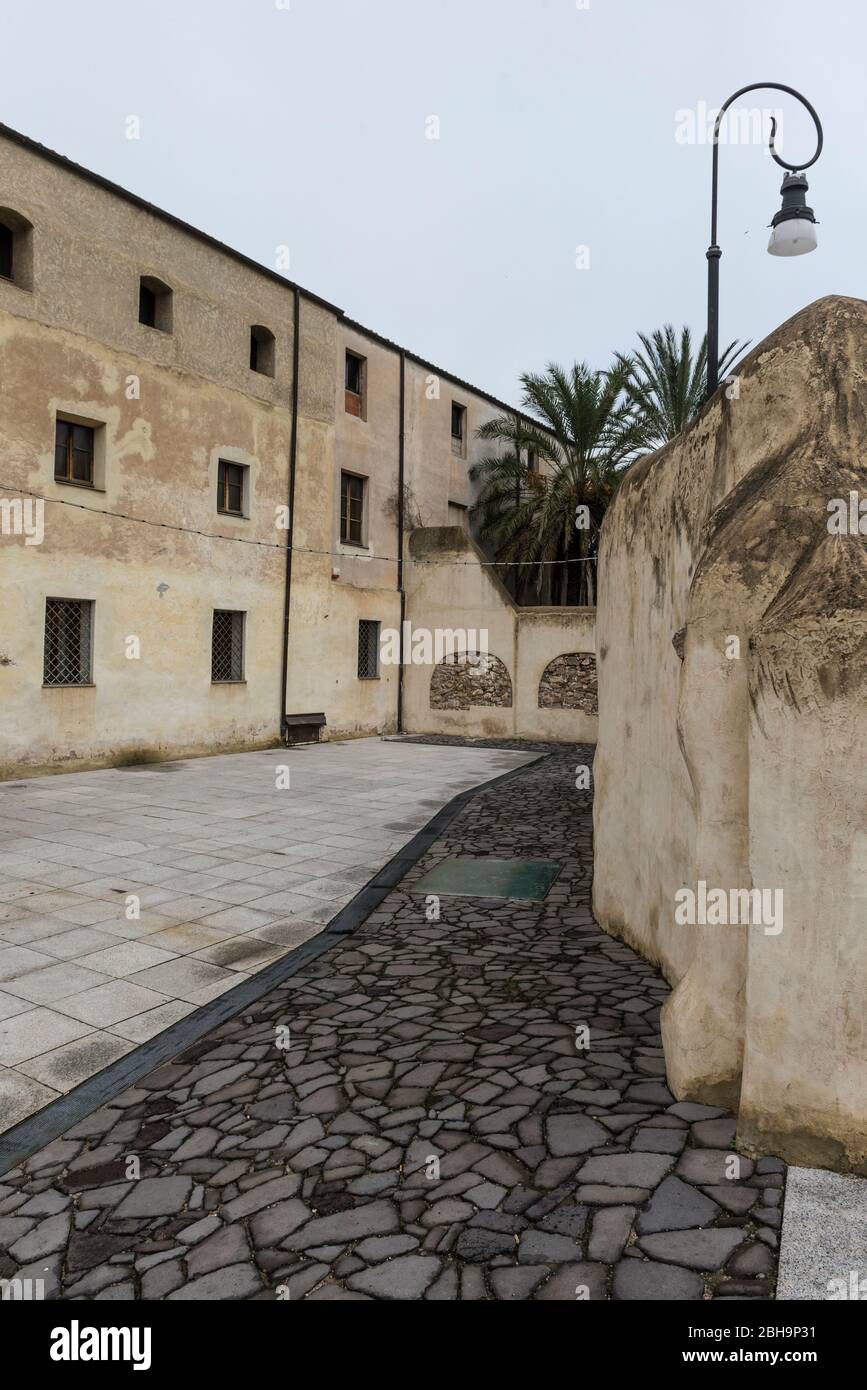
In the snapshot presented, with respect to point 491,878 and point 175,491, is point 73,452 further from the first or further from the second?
point 491,878

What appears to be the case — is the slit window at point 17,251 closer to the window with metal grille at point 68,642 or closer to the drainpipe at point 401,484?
the window with metal grille at point 68,642

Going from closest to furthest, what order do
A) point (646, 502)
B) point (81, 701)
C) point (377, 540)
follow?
point (646, 502) < point (81, 701) < point (377, 540)

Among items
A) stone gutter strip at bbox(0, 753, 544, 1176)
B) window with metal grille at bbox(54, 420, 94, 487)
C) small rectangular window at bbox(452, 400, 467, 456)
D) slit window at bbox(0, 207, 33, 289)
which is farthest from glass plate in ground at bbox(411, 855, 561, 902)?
small rectangular window at bbox(452, 400, 467, 456)

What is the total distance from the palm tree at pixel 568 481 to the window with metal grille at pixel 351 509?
4083 millimetres

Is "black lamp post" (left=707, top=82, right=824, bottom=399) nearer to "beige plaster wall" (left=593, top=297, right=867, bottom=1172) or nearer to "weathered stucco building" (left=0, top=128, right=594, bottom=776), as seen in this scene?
"beige plaster wall" (left=593, top=297, right=867, bottom=1172)

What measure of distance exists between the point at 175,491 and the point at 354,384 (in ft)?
22.4

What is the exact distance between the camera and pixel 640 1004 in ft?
16.2

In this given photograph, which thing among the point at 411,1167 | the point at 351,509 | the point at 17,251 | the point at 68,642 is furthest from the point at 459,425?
the point at 411,1167

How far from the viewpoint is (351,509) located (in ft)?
68.3

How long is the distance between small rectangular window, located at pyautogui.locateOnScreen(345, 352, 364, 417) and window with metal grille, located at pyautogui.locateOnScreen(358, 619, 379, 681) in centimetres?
502

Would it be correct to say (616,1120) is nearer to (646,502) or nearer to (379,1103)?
(379,1103)

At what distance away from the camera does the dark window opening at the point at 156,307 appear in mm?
15861

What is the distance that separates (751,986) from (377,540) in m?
18.8
